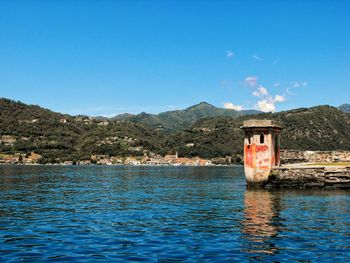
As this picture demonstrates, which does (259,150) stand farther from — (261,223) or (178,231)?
(178,231)

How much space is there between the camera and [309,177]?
43.4m

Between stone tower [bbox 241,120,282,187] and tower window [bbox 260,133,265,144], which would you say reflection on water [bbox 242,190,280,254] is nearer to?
stone tower [bbox 241,120,282,187]

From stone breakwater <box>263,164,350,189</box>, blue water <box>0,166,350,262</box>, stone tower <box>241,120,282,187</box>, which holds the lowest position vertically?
blue water <box>0,166,350,262</box>

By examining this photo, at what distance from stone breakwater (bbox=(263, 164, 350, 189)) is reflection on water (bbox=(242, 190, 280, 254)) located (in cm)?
811

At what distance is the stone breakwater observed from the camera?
42.4 meters

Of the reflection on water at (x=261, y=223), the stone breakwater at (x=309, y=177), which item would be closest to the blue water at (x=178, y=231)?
the reflection on water at (x=261, y=223)

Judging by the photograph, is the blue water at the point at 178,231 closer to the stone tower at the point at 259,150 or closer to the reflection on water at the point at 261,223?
the reflection on water at the point at 261,223

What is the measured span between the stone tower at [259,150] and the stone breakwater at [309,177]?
966 millimetres

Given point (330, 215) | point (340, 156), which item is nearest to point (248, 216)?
point (330, 215)

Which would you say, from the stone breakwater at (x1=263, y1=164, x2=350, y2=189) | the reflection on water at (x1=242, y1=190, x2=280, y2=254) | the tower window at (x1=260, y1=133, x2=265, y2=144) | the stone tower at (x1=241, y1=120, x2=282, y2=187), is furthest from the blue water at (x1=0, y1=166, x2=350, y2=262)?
the tower window at (x1=260, y1=133, x2=265, y2=144)

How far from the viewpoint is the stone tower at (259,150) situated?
4469 cm

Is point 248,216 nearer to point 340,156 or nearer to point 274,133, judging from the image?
point 274,133

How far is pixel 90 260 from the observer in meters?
15.0

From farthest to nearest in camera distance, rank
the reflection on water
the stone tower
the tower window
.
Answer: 1. the tower window
2. the stone tower
3. the reflection on water
